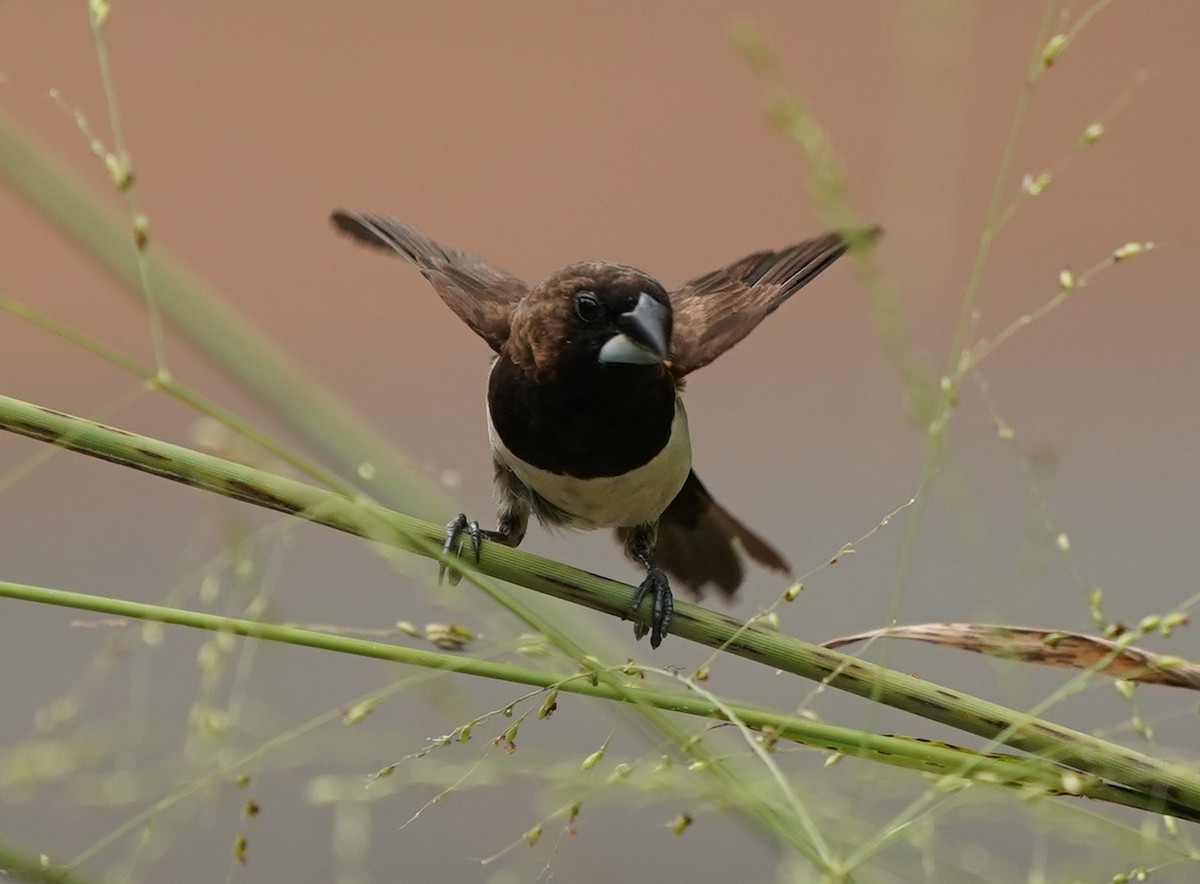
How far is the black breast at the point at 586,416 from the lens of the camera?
6.21ft

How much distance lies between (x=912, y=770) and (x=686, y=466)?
1.23 m

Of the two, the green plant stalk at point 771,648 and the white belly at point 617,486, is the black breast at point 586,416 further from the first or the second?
the green plant stalk at point 771,648

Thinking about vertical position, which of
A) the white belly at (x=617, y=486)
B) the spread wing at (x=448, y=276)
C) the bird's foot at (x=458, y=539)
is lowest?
the bird's foot at (x=458, y=539)

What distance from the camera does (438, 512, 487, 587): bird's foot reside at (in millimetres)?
1334

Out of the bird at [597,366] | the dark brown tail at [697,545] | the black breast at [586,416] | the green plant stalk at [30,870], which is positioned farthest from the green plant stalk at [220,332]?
the dark brown tail at [697,545]

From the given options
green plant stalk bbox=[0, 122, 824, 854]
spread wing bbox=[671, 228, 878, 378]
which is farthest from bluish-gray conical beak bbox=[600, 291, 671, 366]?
green plant stalk bbox=[0, 122, 824, 854]

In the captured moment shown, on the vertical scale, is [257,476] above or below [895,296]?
below

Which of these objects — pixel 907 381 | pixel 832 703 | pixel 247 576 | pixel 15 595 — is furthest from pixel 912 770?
pixel 832 703

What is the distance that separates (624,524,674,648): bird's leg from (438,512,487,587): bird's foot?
215 mm

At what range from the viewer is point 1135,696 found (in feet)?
3.14

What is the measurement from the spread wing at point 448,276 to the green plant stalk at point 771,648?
0.94 metres

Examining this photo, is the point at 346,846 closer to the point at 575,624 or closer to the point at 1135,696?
the point at 575,624

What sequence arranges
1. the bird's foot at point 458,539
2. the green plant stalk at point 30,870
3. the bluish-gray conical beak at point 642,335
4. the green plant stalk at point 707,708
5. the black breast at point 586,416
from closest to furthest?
1. the green plant stalk at point 30,870
2. the green plant stalk at point 707,708
3. the bird's foot at point 458,539
4. the bluish-gray conical beak at point 642,335
5. the black breast at point 586,416

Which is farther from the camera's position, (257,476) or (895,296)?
(257,476)
